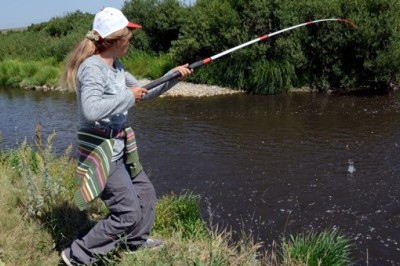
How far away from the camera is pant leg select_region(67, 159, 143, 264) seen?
396 cm

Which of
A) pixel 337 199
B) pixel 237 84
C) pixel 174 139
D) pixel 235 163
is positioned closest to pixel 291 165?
pixel 235 163

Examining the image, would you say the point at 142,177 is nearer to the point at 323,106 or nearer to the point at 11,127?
the point at 11,127

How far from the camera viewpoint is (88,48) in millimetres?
3875

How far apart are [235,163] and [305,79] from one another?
9659 millimetres

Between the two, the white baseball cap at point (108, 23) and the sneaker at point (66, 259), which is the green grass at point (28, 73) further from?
the white baseball cap at point (108, 23)

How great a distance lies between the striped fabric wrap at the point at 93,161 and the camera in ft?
12.7

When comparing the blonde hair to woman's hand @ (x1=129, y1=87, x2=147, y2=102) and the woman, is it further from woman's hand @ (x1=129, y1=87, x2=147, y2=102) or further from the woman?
woman's hand @ (x1=129, y1=87, x2=147, y2=102)

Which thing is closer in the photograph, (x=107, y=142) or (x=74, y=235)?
(x=107, y=142)

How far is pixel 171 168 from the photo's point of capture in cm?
984

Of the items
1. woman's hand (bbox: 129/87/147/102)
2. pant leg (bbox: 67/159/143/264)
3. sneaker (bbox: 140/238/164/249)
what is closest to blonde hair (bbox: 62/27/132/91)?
woman's hand (bbox: 129/87/147/102)

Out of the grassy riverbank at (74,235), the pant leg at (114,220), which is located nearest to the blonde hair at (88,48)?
the pant leg at (114,220)

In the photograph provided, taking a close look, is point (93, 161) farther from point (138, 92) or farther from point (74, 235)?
point (74, 235)

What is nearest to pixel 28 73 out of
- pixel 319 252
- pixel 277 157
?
pixel 277 157

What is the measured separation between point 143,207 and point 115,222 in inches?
12.0
